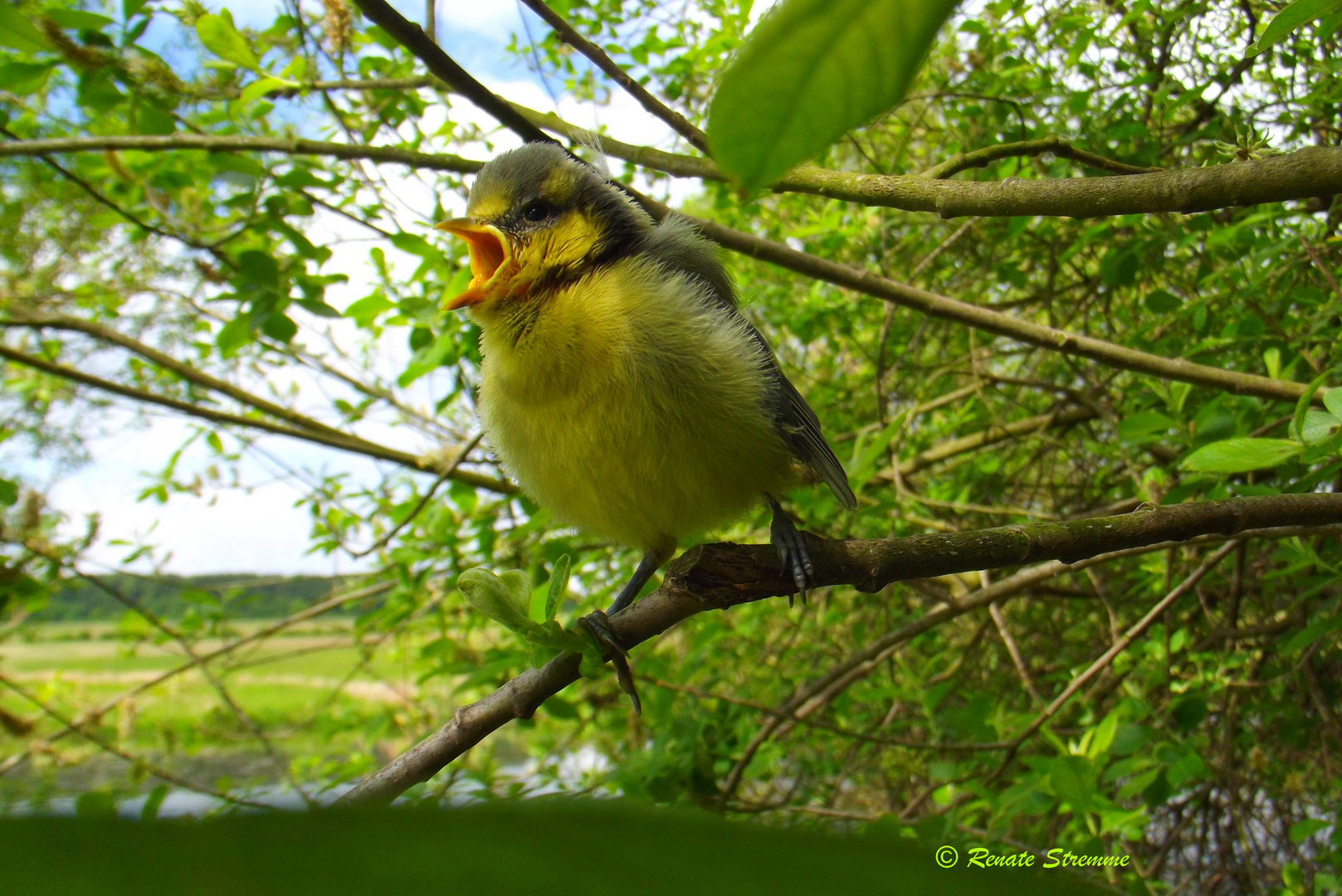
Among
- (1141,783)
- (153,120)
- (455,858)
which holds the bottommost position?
(1141,783)

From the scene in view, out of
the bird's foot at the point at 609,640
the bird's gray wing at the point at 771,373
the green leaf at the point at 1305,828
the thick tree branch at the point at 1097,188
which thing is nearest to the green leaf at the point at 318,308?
the bird's gray wing at the point at 771,373

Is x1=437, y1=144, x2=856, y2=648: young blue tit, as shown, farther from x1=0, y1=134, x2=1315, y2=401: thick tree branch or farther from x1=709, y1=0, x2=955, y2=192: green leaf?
x1=709, y1=0, x2=955, y2=192: green leaf

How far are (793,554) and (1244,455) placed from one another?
0.65m

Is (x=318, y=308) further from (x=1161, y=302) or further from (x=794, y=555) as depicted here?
(x=1161, y=302)

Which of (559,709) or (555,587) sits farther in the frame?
(559,709)

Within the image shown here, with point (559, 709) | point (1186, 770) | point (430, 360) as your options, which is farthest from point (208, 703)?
point (1186, 770)

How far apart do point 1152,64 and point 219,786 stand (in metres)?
3.25

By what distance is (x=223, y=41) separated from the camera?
1.86 metres

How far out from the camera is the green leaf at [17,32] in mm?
1487

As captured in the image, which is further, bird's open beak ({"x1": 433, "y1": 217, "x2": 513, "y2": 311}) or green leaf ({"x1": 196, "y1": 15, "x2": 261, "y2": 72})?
green leaf ({"x1": 196, "y1": 15, "x2": 261, "y2": 72})

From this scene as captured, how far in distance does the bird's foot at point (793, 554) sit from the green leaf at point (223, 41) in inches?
62.9

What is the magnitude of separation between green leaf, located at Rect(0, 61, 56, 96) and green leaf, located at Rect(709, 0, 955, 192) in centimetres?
201

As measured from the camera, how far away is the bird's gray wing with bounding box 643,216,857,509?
5.39ft

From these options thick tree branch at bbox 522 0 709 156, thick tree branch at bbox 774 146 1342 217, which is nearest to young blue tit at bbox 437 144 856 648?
thick tree branch at bbox 522 0 709 156
